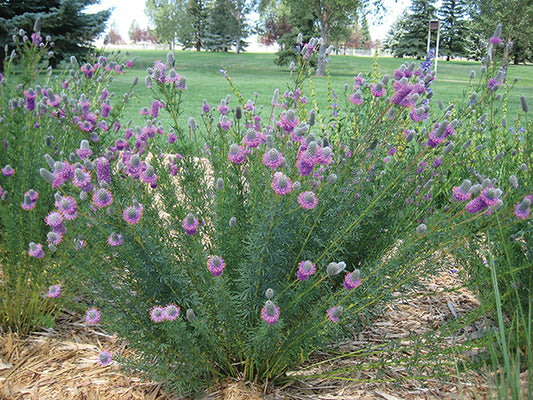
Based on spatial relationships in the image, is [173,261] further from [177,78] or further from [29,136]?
[29,136]

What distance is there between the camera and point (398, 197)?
243 cm

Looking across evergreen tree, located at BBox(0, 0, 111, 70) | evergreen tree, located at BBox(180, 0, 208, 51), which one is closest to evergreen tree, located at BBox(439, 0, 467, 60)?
evergreen tree, located at BBox(180, 0, 208, 51)

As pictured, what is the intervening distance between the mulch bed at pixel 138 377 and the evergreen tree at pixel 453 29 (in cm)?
4754

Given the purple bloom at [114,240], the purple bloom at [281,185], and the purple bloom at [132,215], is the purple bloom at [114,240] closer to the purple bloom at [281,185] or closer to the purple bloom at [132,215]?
the purple bloom at [132,215]

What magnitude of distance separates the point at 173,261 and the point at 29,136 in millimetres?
1374

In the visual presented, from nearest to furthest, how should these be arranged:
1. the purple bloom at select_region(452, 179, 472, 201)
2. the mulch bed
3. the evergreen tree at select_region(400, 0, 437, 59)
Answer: the purple bloom at select_region(452, 179, 472, 201), the mulch bed, the evergreen tree at select_region(400, 0, 437, 59)

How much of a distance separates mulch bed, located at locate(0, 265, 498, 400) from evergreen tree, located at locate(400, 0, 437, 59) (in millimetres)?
42641

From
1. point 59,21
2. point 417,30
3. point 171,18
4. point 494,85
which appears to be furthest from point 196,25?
point 494,85

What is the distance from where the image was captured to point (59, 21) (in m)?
14.8

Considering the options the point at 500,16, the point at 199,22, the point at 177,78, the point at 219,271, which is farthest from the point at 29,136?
the point at 199,22

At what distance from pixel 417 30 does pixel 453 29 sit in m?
5.69

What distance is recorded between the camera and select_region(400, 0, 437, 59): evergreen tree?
4066 centimetres

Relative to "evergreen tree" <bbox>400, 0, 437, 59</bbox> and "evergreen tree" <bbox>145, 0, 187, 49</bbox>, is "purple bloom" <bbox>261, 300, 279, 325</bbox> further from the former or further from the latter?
"evergreen tree" <bbox>145, 0, 187, 49</bbox>

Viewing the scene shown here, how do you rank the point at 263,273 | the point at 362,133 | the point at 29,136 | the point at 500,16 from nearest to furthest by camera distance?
the point at 263,273 < the point at 362,133 < the point at 29,136 < the point at 500,16
